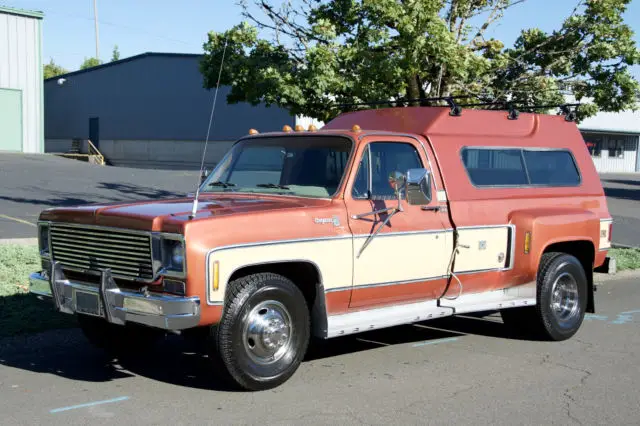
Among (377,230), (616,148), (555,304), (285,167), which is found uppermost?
(616,148)

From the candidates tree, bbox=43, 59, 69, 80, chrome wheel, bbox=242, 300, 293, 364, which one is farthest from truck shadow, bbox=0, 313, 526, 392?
tree, bbox=43, 59, 69, 80

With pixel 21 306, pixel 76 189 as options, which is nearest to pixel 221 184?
pixel 21 306

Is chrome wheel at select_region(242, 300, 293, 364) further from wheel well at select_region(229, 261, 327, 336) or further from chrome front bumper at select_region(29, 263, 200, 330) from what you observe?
chrome front bumper at select_region(29, 263, 200, 330)

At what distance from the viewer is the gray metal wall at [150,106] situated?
1609 inches

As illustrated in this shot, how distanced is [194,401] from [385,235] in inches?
81.1

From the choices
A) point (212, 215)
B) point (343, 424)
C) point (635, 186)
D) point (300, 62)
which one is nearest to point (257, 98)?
point (300, 62)

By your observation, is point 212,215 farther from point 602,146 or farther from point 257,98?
point 602,146

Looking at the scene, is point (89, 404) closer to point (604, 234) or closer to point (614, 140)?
point (604, 234)

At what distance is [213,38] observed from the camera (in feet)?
46.3

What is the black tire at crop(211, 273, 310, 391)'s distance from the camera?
550 cm

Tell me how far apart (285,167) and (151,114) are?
41.2 metres

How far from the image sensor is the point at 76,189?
23.6 metres

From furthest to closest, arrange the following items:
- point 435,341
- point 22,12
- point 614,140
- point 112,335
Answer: point 614,140 → point 22,12 → point 435,341 → point 112,335

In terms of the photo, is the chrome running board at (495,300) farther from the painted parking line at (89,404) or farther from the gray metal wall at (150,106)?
the gray metal wall at (150,106)
